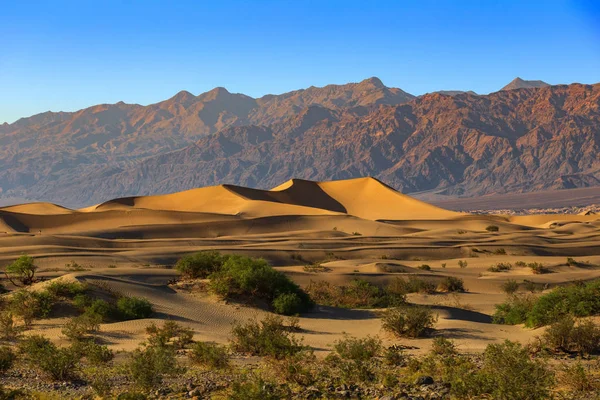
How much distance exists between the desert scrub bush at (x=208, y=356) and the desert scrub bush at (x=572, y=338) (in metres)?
6.78

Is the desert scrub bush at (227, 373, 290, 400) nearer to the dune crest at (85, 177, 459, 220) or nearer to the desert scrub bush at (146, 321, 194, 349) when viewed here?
the desert scrub bush at (146, 321, 194, 349)

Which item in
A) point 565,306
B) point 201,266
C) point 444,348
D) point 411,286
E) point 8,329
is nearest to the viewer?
point 444,348

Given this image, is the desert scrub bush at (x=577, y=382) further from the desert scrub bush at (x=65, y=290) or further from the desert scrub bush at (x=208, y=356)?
the desert scrub bush at (x=65, y=290)

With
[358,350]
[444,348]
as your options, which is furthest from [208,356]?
[444,348]

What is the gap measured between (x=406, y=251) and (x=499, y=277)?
1015 cm

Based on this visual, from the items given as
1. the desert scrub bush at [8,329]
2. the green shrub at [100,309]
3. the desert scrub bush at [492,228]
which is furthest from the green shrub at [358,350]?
the desert scrub bush at [492,228]

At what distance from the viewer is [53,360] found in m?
13.8

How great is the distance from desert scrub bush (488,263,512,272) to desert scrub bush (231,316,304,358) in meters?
21.8

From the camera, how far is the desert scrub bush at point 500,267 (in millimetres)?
37594

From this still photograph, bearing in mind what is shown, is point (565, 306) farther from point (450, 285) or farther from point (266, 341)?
point (450, 285)

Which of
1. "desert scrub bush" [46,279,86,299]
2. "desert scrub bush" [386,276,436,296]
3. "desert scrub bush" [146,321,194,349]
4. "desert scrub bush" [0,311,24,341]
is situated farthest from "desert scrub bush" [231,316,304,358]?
"desert scrub bush" [386,276,436,296]

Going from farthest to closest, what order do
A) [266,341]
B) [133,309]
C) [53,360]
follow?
[133,309] → [266,341] → [53,360]

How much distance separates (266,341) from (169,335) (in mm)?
2954

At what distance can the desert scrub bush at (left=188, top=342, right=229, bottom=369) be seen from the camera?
14.7 m
